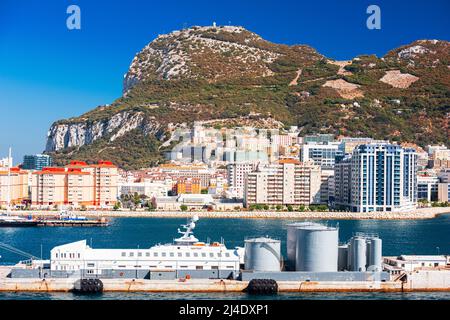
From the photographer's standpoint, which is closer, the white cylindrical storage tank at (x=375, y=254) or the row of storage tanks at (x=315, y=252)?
the row of storage tanks at (x=315, y=252)

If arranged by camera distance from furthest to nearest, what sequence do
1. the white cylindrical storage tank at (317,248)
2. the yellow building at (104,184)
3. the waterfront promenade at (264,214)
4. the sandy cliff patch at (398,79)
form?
the sandy cliff patch at (398,79) < the yellow building at (104,184) < the waterfront promenade at (264,214) < the white cylindrical storage tank at (317,248)

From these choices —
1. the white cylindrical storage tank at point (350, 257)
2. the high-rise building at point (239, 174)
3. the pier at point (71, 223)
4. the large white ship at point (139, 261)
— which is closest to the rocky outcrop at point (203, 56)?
the high-rise building at point (239, 174)

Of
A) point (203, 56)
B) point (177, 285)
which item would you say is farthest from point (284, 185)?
point (203, 56)

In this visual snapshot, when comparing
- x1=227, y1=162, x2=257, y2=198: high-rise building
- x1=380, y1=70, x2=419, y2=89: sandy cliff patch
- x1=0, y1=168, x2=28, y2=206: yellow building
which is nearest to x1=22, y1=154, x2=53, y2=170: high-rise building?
x1=0, y1=168, x2=28, y2=206: yellow building

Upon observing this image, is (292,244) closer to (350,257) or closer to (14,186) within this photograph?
(350,257)

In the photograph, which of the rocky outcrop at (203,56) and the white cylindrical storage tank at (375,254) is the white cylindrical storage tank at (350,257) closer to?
the white cylindrical storage tank at (375,254)
